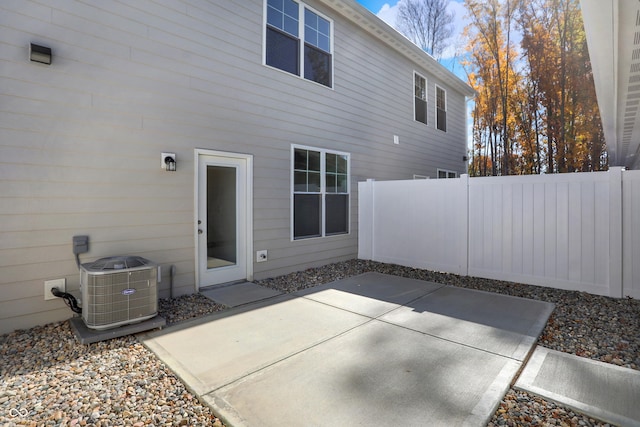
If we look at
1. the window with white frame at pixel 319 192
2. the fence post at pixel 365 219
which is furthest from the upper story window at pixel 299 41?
the fence post at pixel 365 219

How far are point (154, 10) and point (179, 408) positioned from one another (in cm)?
448

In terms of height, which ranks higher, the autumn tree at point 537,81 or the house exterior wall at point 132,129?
the autumn tree at point 537,81

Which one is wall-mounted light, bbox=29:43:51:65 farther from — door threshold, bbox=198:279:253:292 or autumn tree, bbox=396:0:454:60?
autumn tree, bbox=396:0:454:60

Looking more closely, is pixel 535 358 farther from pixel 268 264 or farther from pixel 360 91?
pixel 360 91

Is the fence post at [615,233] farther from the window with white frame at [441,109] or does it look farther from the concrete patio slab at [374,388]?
the window with white frame at [441,109]

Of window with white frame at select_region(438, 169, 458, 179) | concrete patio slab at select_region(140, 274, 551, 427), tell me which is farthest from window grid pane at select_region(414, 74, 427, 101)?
concrete patio slab at select_region(140, 274, 551, 427)

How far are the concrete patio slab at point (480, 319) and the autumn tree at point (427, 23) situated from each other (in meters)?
15.5

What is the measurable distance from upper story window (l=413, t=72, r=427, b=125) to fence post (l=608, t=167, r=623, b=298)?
563 centimetres

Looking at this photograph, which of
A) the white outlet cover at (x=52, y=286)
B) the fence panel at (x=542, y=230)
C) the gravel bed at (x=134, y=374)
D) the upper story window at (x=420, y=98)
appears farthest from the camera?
the upper story window at (x=420, y=98)

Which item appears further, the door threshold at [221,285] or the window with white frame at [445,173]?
the window with white frame at [445,173]

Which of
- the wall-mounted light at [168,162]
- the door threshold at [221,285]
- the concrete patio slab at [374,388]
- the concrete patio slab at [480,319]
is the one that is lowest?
the concrete patio slab at [374,388]

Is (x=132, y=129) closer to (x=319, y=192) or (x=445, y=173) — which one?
(x=319, y=192)

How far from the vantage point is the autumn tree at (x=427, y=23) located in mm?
16438

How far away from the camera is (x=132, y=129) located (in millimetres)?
4059
